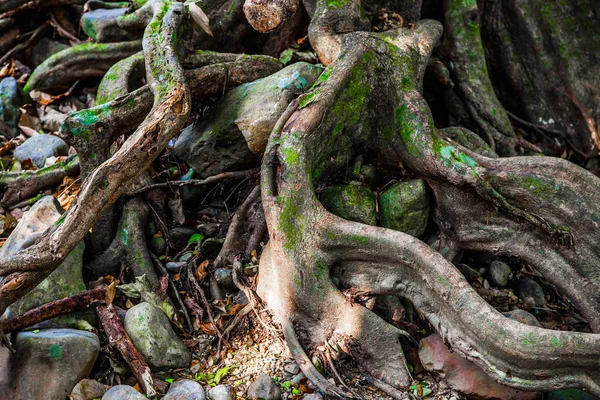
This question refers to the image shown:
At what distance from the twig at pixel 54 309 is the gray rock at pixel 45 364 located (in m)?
0.10

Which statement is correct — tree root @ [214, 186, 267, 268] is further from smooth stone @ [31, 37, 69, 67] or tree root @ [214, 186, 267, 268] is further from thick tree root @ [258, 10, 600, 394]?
smooth stone @ [31, 37, 69, 67]

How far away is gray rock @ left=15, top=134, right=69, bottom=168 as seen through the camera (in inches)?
237

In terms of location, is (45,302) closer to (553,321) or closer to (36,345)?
(36,345)

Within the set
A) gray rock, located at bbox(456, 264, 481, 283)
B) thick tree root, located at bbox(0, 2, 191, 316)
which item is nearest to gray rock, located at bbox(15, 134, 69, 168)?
thick tree root, located at bbox(0, 2, 191, 316)

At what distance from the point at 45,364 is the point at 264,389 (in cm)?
141

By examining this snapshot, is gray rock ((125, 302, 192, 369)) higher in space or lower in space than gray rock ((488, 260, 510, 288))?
higher

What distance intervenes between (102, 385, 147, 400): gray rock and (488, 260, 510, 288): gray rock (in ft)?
10.1

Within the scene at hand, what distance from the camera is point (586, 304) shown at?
14.8ft

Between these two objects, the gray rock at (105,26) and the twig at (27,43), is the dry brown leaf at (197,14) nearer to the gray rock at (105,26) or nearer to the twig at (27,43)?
the gray rock at (105,26)

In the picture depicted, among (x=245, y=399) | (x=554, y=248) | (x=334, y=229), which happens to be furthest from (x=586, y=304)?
(x=245, y=399)

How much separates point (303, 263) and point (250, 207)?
3.39 feet

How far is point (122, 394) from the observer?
12.0ft

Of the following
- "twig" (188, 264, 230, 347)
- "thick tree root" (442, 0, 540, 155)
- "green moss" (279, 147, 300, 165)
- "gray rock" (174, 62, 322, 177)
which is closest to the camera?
"green moss" (279, 147, 300, 165)

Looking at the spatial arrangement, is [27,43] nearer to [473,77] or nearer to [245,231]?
[245,231]
